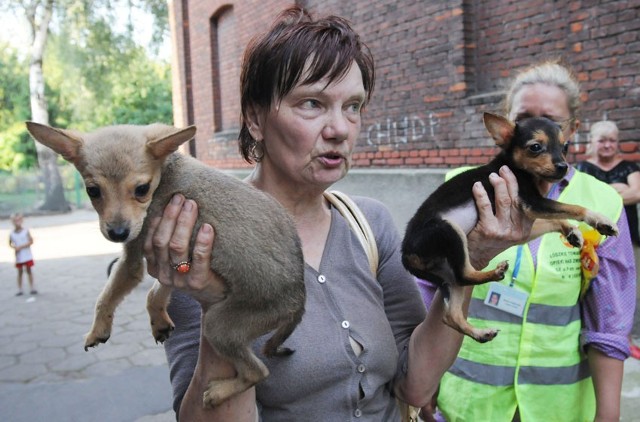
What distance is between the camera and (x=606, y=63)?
6484 mm

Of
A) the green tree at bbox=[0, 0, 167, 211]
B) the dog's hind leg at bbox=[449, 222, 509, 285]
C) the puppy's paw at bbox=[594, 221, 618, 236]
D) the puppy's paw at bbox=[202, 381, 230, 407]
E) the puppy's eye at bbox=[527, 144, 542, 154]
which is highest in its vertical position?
the green tree at bbox=[0, 0, 167, 211]

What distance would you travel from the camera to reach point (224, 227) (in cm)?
199

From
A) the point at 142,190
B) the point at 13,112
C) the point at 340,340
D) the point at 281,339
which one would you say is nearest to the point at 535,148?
the point at 340,340

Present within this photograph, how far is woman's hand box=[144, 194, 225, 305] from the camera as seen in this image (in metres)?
1.89

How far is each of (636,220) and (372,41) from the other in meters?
5.67

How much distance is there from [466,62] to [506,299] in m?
6.36

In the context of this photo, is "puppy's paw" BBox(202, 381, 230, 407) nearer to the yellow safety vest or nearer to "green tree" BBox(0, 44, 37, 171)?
the yellow safety vest

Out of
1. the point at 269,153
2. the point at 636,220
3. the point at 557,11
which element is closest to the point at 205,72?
the point at 557,11

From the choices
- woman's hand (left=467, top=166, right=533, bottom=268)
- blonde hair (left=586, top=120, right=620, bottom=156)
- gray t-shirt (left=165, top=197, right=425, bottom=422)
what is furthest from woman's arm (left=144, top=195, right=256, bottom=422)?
blonde hair (left=586, top=120, right=620, bottom=156)

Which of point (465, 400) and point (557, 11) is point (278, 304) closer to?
point (465, 400)

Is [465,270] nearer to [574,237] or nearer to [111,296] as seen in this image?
[574,237]

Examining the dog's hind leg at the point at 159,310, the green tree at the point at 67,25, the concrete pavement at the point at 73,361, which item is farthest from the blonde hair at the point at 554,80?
the green tree at the point at 67,25

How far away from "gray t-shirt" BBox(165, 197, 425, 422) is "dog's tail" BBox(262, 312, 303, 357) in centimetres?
3

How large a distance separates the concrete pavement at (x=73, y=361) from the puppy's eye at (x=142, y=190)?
4.58 feet
